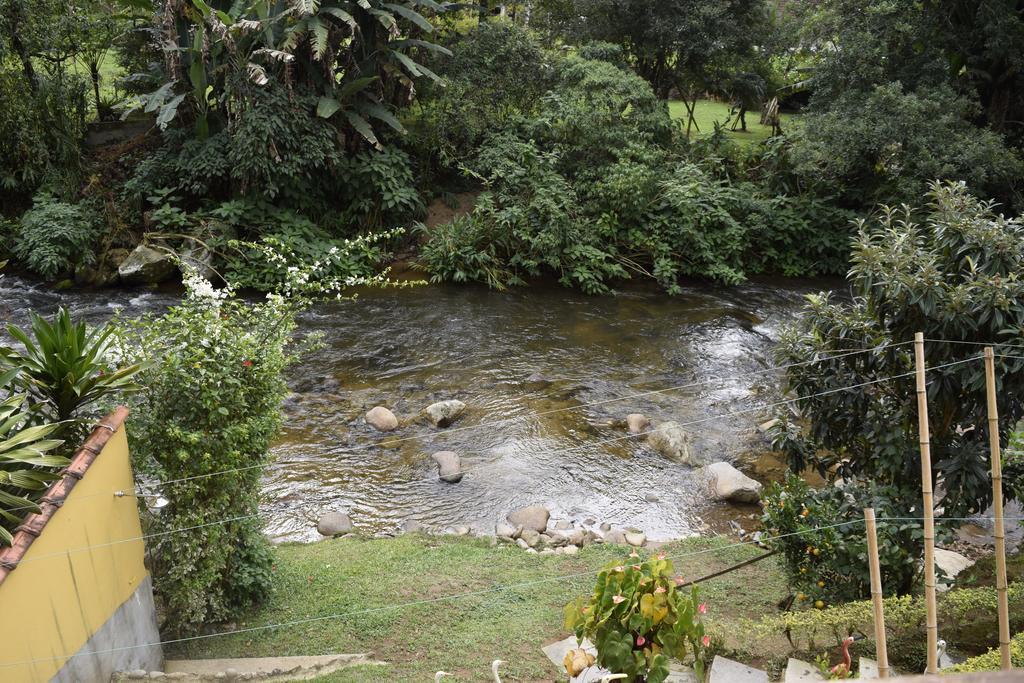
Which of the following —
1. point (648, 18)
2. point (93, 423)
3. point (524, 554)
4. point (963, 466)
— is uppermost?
point (648, 18)

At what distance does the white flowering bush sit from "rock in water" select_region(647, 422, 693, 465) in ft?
16.7

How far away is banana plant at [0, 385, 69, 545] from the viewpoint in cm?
438

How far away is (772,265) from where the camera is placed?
618 inches

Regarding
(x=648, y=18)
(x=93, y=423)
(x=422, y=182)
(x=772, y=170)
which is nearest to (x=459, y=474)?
(x=93, y=423)

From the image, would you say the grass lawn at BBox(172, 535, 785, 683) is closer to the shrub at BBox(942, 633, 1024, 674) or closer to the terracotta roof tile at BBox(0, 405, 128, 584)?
the shrub at BBox(942, 633, 1024, 674)

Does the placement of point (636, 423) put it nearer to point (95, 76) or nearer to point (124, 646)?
point (124, 646)

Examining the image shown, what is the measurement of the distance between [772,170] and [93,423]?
46.3 ft

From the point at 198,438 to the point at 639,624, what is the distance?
2928 mm

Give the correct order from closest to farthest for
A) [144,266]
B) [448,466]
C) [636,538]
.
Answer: [636,538] → [448,466] → [144,266]

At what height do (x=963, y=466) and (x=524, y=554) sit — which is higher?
(x=963, y=466)

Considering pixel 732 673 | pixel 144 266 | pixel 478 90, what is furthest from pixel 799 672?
pixel 478 90

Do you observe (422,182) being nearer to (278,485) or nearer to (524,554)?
(278,485)

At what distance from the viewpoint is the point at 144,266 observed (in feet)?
43.9

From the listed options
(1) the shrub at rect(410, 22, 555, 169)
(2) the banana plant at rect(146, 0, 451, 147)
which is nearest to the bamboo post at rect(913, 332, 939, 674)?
(2) the banana plant at rect(146, 0, 451, 147)
